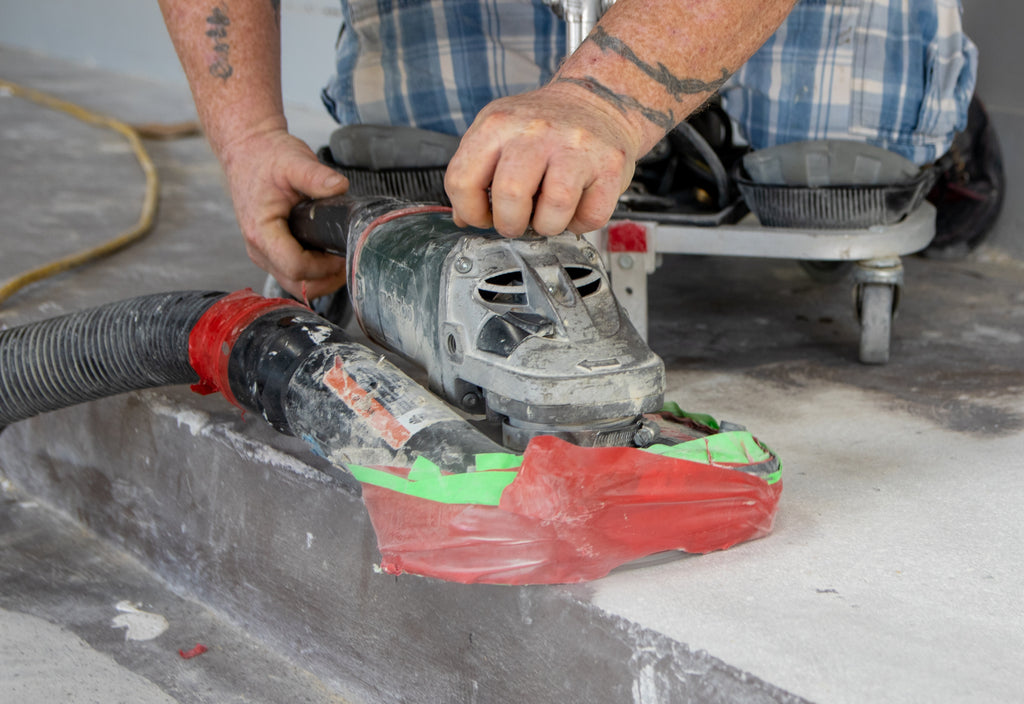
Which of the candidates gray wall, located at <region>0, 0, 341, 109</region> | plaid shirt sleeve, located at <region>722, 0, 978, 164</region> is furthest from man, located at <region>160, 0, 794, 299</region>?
gray wall, located at <region>0, 0, 341, 109</region>

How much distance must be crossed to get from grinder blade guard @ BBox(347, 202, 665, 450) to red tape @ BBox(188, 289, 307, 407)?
0.57 feet

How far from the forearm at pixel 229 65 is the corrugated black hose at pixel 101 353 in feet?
0.94

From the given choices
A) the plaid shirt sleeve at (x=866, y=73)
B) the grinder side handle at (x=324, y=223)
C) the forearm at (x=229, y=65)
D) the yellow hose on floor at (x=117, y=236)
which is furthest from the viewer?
the yellow hose on floor at (x=117, y=236)

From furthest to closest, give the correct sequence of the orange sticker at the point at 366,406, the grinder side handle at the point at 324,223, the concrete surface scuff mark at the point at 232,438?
the grinder side handle at the point at 324,223 < the concrete surface scuff mark at the point at 232,438 < the orange sticker at the point at 366,406

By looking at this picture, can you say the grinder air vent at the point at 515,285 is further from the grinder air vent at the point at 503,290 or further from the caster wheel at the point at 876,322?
the caster wheel at the point at 876,322

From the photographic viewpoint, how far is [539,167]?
80 centimetres

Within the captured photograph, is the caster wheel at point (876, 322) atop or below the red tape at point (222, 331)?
below

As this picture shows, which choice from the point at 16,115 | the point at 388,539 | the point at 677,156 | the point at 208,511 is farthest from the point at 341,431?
the point at 16,115

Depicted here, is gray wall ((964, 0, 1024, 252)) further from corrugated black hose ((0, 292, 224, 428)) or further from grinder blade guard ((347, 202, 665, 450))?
corrugated black hose ((0, 292, 224, 428))

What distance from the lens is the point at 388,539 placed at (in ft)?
2.70

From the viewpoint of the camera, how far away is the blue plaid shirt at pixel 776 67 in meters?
1.45

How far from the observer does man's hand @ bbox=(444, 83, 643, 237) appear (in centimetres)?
81

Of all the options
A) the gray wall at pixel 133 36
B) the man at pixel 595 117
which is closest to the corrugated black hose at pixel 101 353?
the man at pixel 595 117

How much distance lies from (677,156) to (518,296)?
37.4 inches
